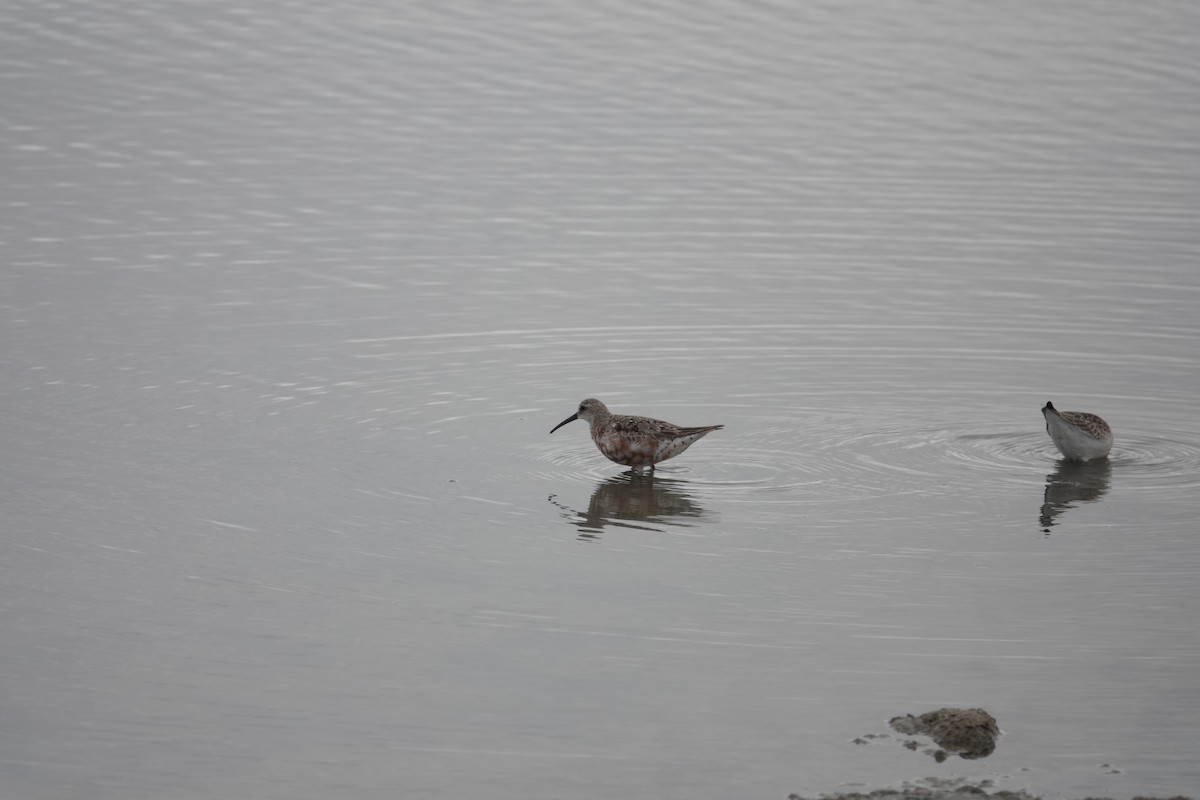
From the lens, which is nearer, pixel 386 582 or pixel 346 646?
pixel 346 646

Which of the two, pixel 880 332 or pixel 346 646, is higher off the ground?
pixel 880 332

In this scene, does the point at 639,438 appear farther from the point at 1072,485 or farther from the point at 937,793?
the point at 937,793

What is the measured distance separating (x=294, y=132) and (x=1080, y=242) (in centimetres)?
1075

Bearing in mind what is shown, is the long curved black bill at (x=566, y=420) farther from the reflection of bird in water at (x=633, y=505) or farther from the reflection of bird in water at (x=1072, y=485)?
the reflection of bird in water at (x=1072, y=485)

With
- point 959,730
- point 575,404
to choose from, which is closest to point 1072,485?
point 575,404

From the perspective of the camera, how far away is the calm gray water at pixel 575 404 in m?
9.31

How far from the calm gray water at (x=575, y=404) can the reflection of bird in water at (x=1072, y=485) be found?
5 centimetres

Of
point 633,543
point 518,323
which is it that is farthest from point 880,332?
point 633,543

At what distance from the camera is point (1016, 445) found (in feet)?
48.1

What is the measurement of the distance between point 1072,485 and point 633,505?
3.43 m

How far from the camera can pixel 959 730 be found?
8852 millimetres

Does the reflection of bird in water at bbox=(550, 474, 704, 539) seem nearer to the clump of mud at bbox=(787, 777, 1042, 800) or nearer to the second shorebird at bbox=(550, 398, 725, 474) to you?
the second shorebird at bbox=(550, 398, 725, 474)

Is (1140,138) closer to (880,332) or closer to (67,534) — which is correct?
(880,332)

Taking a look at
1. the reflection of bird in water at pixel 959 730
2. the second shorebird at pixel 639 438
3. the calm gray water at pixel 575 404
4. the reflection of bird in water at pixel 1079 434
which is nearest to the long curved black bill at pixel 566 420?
the calm gray water at pixel 575 404
